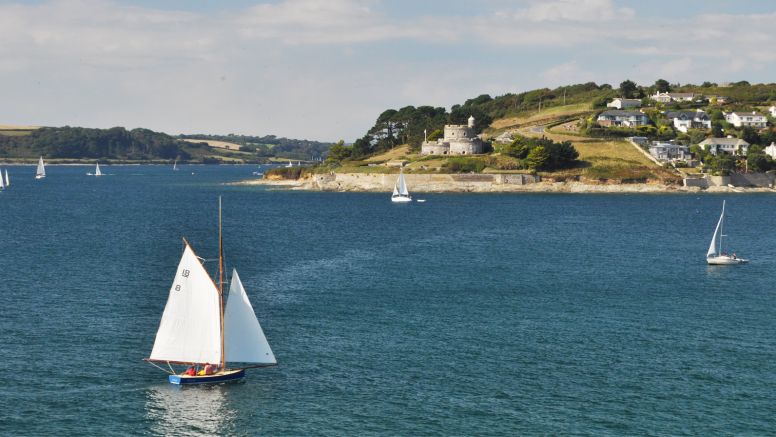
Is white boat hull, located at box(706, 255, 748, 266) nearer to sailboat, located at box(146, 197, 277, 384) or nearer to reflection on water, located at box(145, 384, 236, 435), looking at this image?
sailboat, located at box(146, 197, 277, 384)

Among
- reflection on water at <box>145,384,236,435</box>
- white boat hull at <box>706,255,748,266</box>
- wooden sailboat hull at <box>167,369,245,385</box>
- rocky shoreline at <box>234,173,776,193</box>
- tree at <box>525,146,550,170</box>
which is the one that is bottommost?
reflection on water at <box>145,384,236,435</box>

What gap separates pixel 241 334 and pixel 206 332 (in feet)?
6.24

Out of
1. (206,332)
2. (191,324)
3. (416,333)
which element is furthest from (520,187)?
(191,324)

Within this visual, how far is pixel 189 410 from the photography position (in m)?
43.8

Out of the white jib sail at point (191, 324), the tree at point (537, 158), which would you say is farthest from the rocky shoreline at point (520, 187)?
the white jib sail at point (191, 324)

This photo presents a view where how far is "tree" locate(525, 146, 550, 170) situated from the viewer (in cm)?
19325

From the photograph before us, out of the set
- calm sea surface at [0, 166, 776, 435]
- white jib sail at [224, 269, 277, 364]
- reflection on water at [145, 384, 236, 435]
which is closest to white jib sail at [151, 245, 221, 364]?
white jib sail at [224, 269, 277, 364]

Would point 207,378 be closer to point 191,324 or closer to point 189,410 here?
point 191,324

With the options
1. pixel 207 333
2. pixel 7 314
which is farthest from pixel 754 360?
pixel 7 314

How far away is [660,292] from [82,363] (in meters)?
47.5

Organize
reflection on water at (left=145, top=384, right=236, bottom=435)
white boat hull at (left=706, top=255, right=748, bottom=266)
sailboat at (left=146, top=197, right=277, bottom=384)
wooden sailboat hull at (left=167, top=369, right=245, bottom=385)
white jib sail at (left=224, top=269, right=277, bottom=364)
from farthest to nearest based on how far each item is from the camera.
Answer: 1. white boat hull at (left=706, top=255, right=748, bottom=266)
2. white jib sail at (left=224, top=269, right=277, bottom=364)
3. sailboat at (left=146, top=197, right=277, bottom=384)
4. wooden sailboat hull at (left=167, top=369, right=245, bottom=385)
5. reflection on water at (left=145, top=384, right=236, bottom=435)

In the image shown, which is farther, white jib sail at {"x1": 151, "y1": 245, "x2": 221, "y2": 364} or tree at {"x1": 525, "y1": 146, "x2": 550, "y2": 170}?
tree at {"x1": 525, "y1": 146, "x2": 550, "y2": 170}

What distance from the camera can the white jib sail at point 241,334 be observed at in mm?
47344

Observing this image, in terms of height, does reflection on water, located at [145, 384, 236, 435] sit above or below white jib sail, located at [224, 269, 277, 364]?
below
